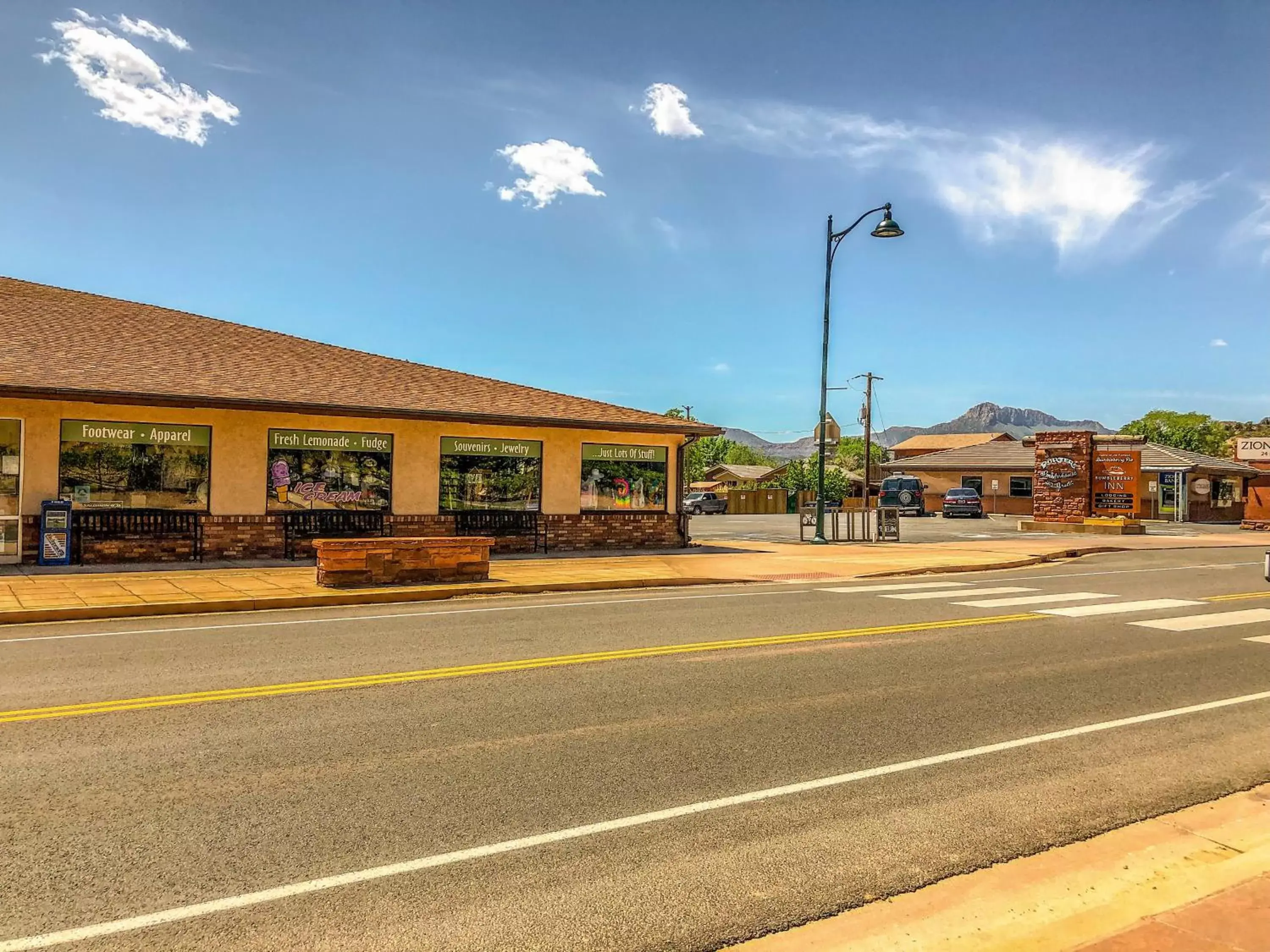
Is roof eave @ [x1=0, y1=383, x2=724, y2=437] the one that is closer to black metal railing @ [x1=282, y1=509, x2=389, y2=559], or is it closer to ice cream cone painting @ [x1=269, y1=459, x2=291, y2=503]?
ice cream cone painting @ [x1=269, y1=459, x2=291, y2=503]

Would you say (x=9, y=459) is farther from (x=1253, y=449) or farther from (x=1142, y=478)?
(x=1253, y=449)

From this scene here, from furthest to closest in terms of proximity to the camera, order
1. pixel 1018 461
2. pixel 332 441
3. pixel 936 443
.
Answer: pixel 936 443 < pixel 1018 461 < pixel 332 441

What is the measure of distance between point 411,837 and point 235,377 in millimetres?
16084

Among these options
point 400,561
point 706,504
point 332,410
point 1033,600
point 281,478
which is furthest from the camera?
point 706,504

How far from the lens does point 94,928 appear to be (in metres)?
3.47

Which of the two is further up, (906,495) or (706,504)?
(906,495)

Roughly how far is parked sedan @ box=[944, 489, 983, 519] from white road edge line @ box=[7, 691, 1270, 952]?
4222cm

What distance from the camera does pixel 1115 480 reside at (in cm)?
3791

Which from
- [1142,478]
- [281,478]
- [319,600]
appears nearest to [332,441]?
[281,478]

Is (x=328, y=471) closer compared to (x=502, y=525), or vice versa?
(x=328, y=471)

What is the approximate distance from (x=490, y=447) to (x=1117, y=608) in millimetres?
13014

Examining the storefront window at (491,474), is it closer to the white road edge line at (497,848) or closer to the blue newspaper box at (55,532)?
the blue newspaper box at (55,532)

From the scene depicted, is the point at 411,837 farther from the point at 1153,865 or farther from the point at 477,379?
the point at 477,379

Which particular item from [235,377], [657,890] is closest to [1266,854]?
[657,890]
